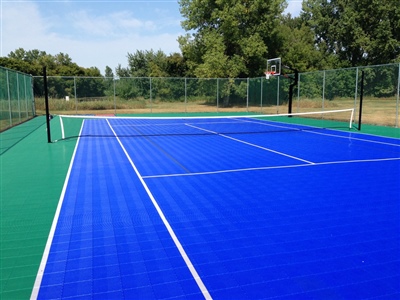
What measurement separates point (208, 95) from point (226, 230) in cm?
2574

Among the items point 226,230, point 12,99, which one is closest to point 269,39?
point 12,99

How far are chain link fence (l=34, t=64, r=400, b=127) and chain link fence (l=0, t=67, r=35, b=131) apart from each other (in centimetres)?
542

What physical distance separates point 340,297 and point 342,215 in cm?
217

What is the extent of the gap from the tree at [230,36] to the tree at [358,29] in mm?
10554

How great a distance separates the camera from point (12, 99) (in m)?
16.0

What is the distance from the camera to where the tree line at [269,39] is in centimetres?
3372

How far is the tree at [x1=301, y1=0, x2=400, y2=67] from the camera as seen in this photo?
129 feet

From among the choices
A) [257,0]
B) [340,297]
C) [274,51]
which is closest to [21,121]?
[340,297]

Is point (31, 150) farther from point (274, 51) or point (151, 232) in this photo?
point (274, 51)

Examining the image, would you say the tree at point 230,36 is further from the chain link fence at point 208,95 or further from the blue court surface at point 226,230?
the blue court surface at point 226,230

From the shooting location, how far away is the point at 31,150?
1060cm

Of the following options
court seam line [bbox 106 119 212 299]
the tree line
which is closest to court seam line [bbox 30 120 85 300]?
court seam line [bbox 106 119 212 299]

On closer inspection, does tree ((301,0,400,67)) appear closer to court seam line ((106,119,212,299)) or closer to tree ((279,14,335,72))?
tree ((279,14,335,72))

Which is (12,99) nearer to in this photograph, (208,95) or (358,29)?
(208,95)
